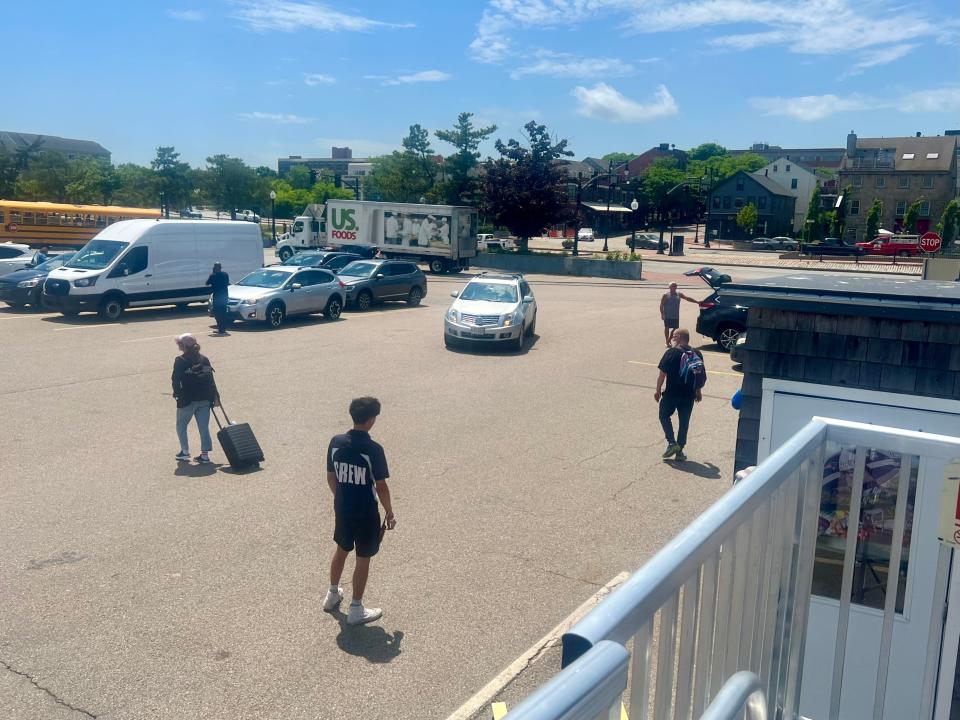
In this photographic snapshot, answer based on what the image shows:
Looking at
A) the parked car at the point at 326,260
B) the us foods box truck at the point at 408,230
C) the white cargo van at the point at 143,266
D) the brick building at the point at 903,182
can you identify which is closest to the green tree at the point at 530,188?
the us foods box truck at the point at 408,230

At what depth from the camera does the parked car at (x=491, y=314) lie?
724 inches

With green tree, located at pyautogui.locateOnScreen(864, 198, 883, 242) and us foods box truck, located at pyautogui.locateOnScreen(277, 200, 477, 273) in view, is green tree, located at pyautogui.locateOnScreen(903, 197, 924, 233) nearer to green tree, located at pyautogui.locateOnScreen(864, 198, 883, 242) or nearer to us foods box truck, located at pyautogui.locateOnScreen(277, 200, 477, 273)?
green tree, located at pyautogui.locateOnScreen(864, 198, 883, 242)

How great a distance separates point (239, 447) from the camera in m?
9.73

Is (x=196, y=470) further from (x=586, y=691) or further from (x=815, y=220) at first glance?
(x=815, y=220)

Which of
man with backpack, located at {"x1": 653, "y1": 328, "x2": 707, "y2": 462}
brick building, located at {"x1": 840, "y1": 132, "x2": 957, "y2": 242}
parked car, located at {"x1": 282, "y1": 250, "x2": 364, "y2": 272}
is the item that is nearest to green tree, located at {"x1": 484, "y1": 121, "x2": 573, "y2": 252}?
parked car, located at {"x1": 282, "y1": 250, "x2": 364, "y2": 272}

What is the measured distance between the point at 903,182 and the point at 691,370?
84947 millimetres

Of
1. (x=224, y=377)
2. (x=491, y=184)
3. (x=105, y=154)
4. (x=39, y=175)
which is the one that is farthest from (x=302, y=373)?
(x=105, y=154)

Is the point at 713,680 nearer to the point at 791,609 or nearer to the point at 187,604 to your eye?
the point at 791,609

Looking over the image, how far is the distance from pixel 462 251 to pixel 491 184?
8543 mm

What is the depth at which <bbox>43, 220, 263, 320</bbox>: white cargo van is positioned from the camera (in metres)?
21.3

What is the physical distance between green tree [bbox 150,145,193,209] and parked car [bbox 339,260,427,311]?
43.7 metres

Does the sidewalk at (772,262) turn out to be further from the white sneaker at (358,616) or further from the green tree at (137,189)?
the white sneaker at (358,616)

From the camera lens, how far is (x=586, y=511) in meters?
8.80

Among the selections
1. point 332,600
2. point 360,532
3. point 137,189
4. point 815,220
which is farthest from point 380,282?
point 815,220
